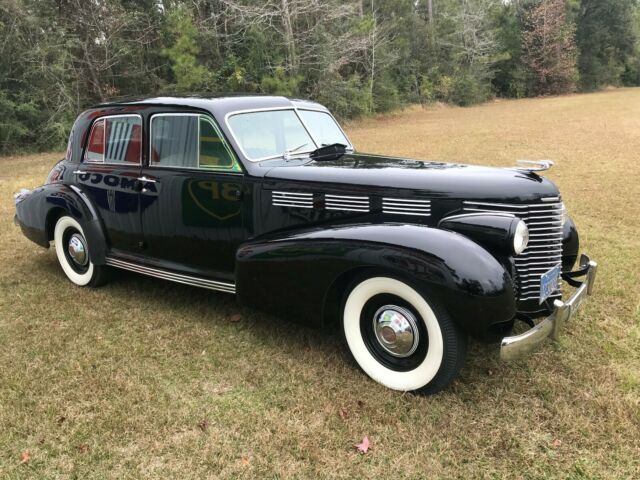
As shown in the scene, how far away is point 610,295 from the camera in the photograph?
14.1 feet

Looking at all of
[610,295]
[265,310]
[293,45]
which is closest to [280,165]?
[265,310]

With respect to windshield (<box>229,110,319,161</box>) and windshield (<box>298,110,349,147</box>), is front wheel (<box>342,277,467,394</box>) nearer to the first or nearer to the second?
windshield (<box>229,110,319,161</box>)

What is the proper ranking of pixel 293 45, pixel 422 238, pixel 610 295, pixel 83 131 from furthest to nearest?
1. pixel 293 45
2. pixel 83 131
3. pixel 610 295
4. pixel 422 238

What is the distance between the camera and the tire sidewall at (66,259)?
4.77 meters

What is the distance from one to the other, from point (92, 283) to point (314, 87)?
1953cm

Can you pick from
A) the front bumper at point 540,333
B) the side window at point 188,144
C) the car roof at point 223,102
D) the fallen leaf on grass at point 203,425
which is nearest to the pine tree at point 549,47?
the car roof at point 223,102

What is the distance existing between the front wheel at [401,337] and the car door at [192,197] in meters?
1.15

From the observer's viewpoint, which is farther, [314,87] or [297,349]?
[314,87]

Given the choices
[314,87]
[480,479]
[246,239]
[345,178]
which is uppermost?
[314,87]

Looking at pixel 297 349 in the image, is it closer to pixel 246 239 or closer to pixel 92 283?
pixel 246 239

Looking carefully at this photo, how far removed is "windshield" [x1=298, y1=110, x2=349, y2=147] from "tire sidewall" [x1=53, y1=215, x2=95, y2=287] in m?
2.42

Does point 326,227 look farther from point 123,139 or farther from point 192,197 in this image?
point 123,139

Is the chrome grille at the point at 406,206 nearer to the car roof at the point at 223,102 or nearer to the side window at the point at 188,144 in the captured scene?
the side window at the point at 188,144

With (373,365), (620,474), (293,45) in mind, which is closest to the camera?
(620,474)
